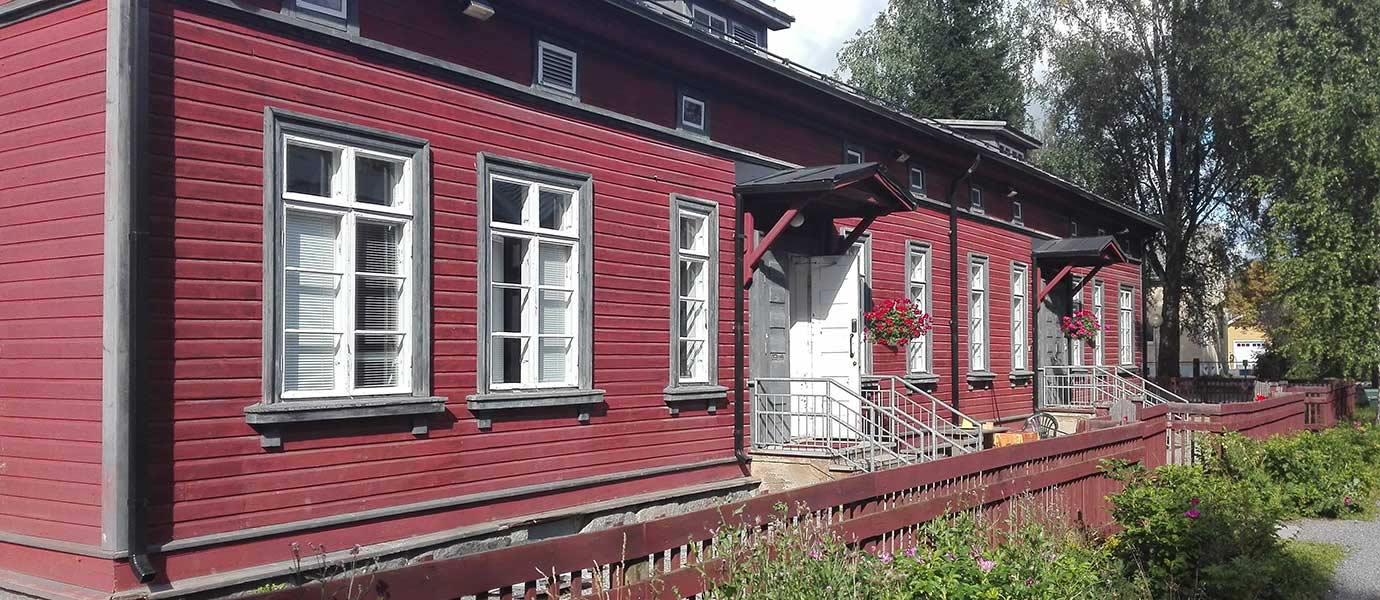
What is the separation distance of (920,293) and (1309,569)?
9072 mm

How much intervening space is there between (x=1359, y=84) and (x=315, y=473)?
2142 cm

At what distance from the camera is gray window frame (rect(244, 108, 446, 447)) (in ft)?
24.4

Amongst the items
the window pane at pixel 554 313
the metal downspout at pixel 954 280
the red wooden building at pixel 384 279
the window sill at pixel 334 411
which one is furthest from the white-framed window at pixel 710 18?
the window sill at pixel 334 411

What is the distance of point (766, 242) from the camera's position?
12.2 metres

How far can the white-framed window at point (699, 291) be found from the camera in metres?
11.8

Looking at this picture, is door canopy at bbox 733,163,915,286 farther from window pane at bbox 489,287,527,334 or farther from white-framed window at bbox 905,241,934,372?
white-framed window at bbox 905,241,934,372

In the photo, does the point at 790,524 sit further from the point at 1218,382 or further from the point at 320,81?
the point at 1218,382

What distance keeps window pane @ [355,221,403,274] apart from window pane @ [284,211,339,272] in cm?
20

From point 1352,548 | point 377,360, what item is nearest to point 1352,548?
point 1352,548

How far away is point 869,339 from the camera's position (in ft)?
46.9

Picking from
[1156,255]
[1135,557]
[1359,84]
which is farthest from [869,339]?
[1156,255]

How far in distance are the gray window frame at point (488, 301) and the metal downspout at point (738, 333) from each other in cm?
234

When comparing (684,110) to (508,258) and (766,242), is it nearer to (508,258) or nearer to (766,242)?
(766,242)

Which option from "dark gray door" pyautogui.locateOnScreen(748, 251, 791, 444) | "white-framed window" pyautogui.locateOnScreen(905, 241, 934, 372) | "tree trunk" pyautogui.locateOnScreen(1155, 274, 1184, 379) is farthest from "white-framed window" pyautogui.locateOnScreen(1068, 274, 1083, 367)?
"tree trunk" pyautogui.locateOnScreen(1155, 274, 1184, 379)
